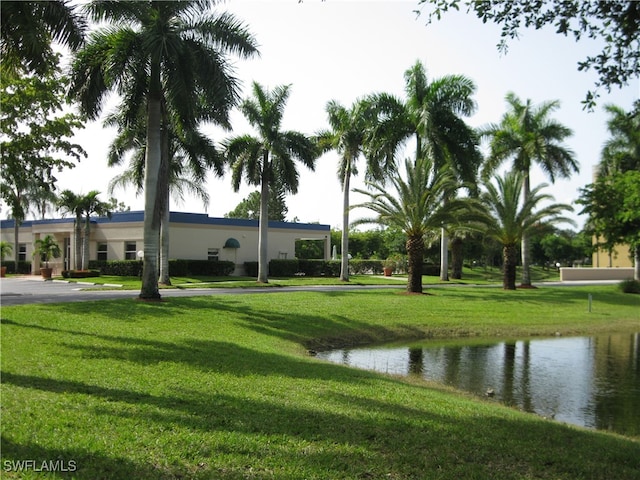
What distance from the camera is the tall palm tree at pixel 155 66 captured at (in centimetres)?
1823

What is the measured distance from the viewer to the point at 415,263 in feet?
95.2

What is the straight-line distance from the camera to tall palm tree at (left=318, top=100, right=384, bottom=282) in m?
34.7

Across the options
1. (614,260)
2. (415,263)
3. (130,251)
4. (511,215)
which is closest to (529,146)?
(511,215)

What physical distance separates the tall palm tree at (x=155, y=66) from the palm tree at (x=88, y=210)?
23.7 m

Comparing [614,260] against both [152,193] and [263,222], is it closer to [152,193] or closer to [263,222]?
[263,222]

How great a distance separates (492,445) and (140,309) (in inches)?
501

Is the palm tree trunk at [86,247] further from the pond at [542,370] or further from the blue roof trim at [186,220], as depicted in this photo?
the pond at [542,370]

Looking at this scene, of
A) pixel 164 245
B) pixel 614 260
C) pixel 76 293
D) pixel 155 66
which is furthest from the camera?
pixel 614 260

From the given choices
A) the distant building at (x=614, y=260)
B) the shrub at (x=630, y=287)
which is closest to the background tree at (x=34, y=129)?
the shrub at (x=630, y=287)

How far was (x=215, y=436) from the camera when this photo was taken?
6.21m

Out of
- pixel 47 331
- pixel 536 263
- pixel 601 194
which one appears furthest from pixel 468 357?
pixel 536 263

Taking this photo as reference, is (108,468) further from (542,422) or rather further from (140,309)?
(140,309)

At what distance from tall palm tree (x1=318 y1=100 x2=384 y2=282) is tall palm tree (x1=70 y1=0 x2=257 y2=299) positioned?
15.8 metres

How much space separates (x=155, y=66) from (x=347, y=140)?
1751 centimetres
